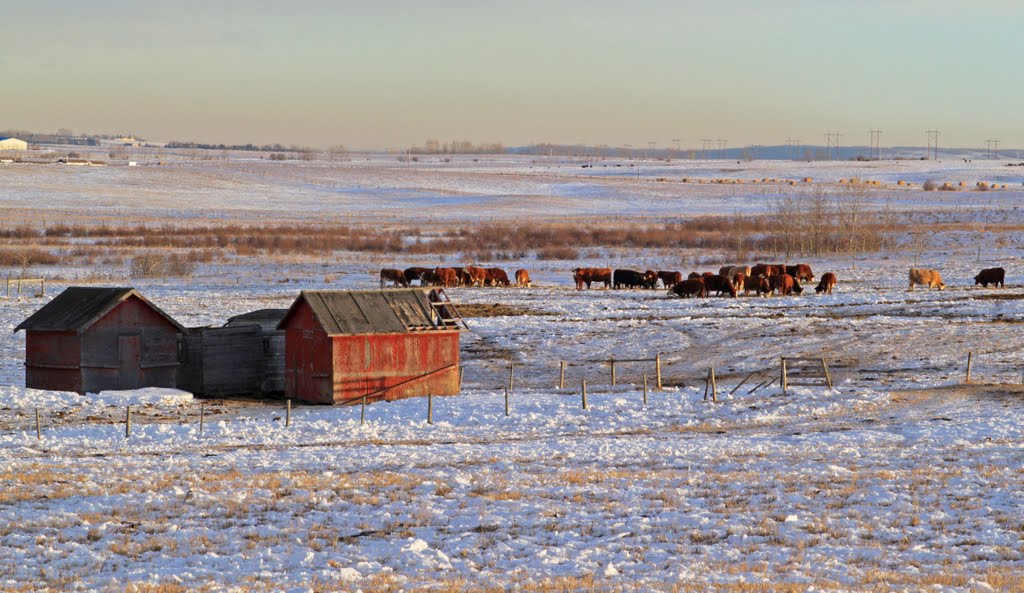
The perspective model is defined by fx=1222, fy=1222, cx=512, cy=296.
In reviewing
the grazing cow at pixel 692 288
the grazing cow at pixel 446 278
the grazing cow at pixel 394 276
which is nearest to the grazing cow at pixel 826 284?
the grazing cow at pixel 692 288

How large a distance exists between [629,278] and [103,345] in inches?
1111

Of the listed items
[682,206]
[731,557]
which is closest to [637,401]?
[731,557]

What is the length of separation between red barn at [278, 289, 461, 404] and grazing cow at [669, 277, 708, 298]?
19036 millimetres

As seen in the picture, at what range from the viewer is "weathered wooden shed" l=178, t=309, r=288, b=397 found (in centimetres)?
2973

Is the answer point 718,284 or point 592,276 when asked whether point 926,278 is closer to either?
point 718,284

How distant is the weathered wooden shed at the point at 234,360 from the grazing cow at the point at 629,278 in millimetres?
24330

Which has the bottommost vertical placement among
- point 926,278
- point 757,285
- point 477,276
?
point 477,276

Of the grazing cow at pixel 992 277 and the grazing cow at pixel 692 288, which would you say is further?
the grazing cow at pixel 992 277

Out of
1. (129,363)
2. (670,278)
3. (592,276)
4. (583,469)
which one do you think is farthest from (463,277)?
(583,469)

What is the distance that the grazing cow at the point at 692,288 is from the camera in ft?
154

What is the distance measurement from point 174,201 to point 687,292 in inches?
3297

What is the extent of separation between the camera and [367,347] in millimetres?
28438

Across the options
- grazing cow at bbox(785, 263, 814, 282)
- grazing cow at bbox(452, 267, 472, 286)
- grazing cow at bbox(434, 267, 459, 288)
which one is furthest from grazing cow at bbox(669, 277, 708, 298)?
grazing cow at bbox(434, 267, 459, 288)

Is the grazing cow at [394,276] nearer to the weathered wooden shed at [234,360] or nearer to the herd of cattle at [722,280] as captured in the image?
the herd of cattle at [722,280]
